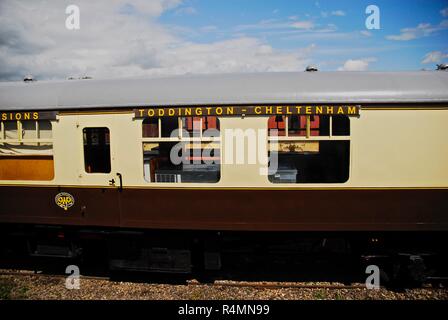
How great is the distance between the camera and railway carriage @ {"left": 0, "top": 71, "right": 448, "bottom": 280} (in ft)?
16.3

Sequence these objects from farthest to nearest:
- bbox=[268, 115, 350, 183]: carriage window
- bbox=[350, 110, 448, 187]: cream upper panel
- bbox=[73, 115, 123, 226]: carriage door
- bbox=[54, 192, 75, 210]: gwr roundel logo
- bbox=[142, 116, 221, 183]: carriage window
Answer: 1. bbox=[54, 192, 75, 210]: gwr roundel logo
2. bbox=[73, 115, 123, 226]: carriage door
3. bbox=[142, 116, 221, 183]: carriage window
4. bbox=[268, 115, 350, 183]: carriage window
5. bbox=[350, 110, 448, 187]: cream upper panel

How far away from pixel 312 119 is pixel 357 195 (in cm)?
143

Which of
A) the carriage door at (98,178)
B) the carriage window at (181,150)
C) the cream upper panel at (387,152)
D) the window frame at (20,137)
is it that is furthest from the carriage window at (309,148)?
the window frame at (20,137)

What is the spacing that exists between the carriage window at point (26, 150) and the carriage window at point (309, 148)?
399 cm

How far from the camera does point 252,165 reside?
201 inches

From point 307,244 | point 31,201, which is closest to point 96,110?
point 31,201

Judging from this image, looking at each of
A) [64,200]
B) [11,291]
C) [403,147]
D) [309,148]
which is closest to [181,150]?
[64,200]

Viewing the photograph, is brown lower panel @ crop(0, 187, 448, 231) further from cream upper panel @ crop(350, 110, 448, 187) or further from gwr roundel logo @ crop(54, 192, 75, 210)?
cream upper panel @ crop(350, 110, 448, 187)

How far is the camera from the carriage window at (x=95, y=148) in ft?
18.4

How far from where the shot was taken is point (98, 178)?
215 inches

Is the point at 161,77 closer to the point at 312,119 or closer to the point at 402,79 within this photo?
the point at 312,119

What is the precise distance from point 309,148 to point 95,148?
13.2ft

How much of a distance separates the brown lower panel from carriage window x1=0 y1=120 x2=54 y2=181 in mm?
516

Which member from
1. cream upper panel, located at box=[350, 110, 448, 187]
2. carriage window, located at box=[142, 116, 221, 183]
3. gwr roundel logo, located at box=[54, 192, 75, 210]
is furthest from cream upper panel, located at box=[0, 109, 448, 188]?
gwr roundel logo, located at box=[54, 192, 75, 210]
